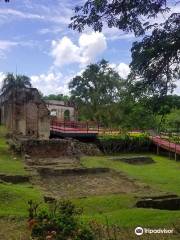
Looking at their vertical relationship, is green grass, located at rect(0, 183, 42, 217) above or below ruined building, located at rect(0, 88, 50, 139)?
below

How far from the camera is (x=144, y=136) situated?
105 ft

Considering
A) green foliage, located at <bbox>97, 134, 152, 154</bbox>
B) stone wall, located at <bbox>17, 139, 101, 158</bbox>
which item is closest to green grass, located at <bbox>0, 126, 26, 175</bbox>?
stone wall, located at <bbox>17, 139, 101, 158</bbox>

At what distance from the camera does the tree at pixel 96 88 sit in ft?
194

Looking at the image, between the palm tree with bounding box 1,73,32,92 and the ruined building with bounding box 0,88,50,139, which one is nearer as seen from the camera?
the ruined building with bounding box 0,88,50,139

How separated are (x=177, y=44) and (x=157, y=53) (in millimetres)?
498

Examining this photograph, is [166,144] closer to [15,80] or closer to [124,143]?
[124,143]

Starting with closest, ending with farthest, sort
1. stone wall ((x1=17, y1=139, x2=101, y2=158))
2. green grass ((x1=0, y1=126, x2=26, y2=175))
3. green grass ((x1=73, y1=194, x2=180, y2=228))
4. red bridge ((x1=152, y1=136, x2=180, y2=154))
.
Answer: green grass ((x1=73, y1=194, x2=180, y2=228)) < green grass ((x1=0, y1=126, x2=26, y2=175)) < stone wall ((x1=17, y1=139, x2=101, y2=158)) < red bridge ((x1=152, y1=136, x2=180, y2=154))

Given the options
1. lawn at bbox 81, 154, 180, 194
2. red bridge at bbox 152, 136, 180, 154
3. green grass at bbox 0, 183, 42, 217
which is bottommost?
lawn at bbox 81, 154, 180, 194

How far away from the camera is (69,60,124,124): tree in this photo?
194ft

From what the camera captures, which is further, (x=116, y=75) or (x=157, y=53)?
(x=116, y=75)

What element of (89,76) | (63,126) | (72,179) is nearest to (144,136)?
(63,126)

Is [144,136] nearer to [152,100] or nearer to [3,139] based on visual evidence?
[3,139]

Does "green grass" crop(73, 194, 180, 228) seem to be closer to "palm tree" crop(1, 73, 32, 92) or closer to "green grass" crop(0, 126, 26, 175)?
"green grass" crop(0, 126, 26, 175)

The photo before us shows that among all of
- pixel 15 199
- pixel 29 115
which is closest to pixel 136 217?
pixel 15 199
